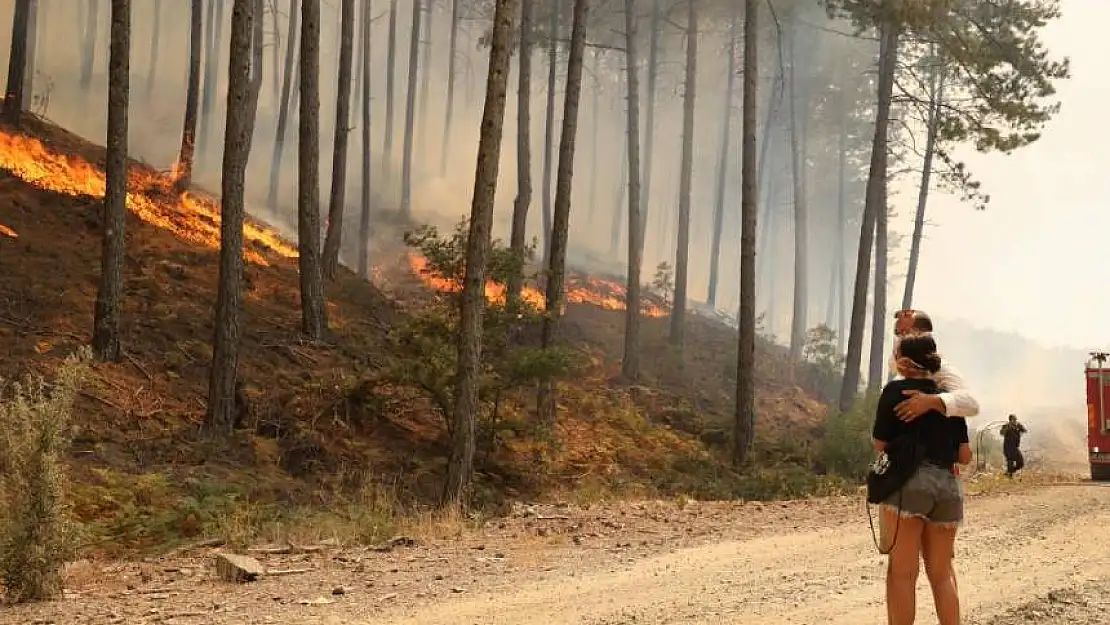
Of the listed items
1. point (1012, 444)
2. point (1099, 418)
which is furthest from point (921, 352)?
point (1012, 444)

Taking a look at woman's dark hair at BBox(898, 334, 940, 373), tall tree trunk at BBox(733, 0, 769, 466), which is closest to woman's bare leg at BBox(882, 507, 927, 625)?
woman's dark hair at BBox(898, 334, 940, 373)

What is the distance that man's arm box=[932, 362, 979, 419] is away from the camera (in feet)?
15.9

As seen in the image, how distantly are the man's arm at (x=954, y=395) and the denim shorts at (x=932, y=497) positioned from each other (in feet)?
1.08

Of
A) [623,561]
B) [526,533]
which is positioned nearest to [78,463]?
[526,533]

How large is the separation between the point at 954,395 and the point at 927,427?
22cm

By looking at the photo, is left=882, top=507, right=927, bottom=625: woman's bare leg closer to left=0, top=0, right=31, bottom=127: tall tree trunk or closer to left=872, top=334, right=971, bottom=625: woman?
left=872, top=334, right=971, bottom=625: woman

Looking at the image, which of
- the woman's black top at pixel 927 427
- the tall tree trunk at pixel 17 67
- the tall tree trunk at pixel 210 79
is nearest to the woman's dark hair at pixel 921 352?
the woman's black top at pixel 927 427

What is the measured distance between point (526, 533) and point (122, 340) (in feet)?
25.0

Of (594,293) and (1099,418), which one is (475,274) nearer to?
(1099,418)

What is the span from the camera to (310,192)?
1731 cm

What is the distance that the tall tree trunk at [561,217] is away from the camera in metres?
17.2

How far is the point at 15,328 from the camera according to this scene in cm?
1346

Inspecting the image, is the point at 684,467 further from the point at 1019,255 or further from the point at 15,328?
the point at 1019,255

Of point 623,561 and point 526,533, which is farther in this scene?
point 526,533
